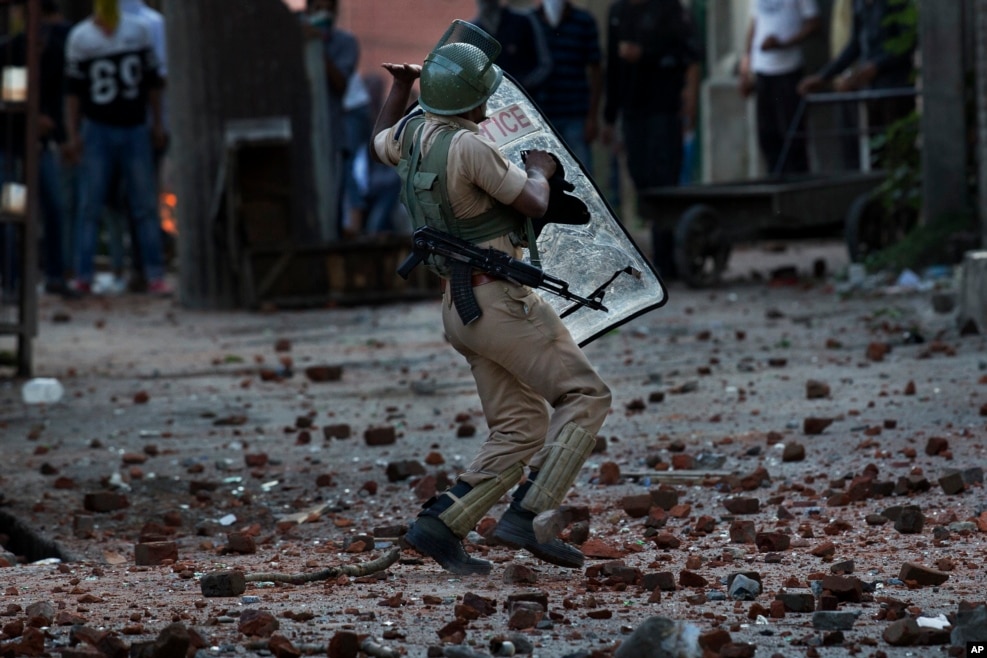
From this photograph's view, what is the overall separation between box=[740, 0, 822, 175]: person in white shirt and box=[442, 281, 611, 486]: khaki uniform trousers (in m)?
9.57

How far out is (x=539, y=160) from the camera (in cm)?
467

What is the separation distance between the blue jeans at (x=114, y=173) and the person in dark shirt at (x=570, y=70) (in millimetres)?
3339

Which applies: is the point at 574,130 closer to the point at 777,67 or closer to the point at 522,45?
the point at 522,45

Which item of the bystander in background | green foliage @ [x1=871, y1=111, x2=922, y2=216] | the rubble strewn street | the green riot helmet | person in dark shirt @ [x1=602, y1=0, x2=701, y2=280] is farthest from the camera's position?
the bystander in background

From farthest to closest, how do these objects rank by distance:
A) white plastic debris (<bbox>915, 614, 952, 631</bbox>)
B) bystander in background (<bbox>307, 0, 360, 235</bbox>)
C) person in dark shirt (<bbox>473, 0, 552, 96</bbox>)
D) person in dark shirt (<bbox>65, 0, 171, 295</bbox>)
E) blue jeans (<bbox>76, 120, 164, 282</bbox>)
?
1. bystander in background (<bbox>307, 0, 360, 235</bbox>)
2. blue jeans (<bbox>76, 120, 164, 282</bbox>)
3. person in dark shirt (<bbox>65, 0, 171, 295</bbox>)
4. person in dark shirt (<bbox>473, 0, 552, 96</bbox>)
5. white plastic debris (<bbox>915, 614, 952, 631</bbox>)

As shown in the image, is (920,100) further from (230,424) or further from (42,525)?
(42,525)

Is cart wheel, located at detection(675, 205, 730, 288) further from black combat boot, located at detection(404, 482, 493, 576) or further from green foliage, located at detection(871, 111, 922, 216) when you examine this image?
black combat boot, located at detection(404, 482, 493, 576)

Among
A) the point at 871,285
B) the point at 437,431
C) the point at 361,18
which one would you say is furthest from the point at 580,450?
the point at 361,18

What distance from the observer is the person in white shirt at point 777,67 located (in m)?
14.4

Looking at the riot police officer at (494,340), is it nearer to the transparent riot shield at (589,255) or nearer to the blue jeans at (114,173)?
the transparent riot shield at (589,255)

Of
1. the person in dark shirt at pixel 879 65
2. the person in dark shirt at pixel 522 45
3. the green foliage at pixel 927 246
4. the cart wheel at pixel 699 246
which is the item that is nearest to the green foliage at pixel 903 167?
the green foliage at pixel 927 246

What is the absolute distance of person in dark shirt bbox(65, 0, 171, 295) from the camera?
13391 millimetres

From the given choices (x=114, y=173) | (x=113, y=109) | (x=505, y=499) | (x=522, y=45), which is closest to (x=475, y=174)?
(x=505, y=499)

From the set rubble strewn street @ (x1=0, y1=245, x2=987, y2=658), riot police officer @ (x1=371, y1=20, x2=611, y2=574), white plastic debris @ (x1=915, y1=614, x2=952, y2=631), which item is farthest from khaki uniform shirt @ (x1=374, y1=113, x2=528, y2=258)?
white plastic debris @ (x1=915, y1=614, x2=952, y2=631)
